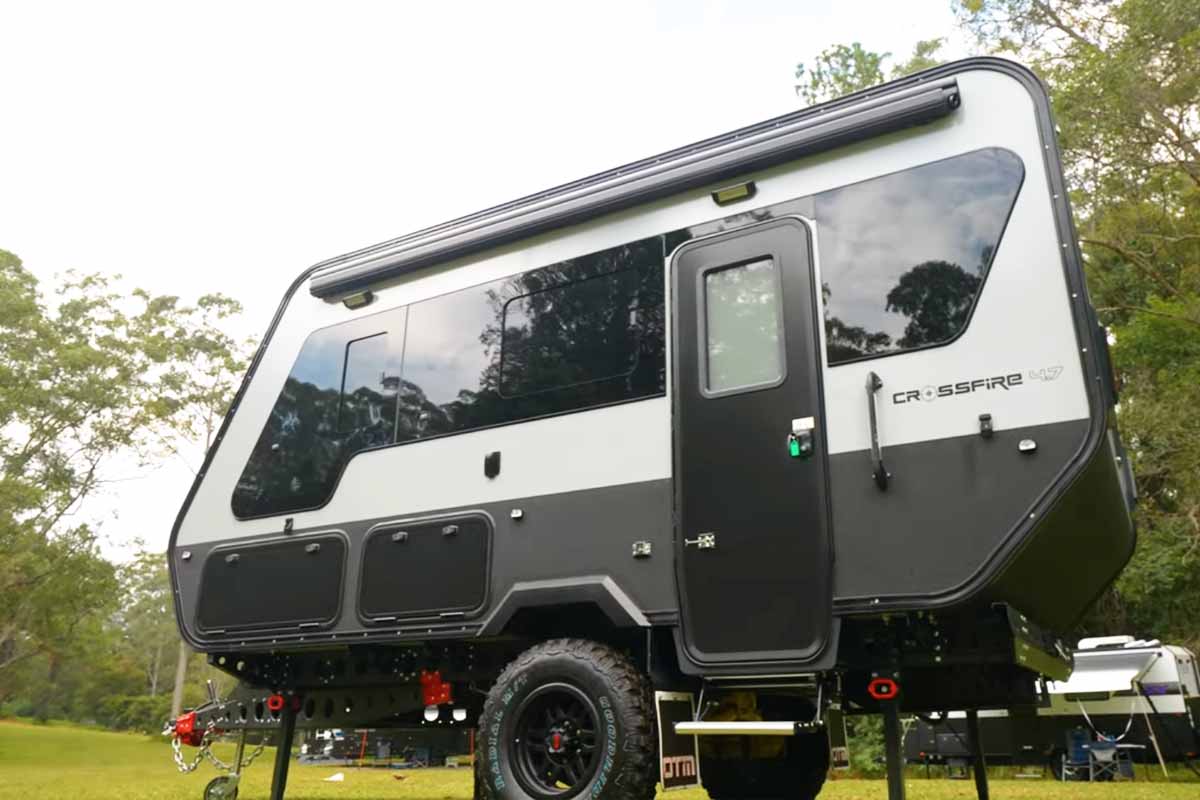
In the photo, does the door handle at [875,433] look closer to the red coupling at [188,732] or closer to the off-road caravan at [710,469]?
A: the off-road caravan at [710,469]

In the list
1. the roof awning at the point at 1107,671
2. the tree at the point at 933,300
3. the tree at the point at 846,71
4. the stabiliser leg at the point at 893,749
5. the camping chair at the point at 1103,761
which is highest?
the tree at the point at 846,71

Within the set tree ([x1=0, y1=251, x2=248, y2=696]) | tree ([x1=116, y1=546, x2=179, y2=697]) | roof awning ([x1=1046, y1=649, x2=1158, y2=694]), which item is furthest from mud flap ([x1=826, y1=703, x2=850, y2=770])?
tree ([x1=116, y1=546, x2=179, y2=697])

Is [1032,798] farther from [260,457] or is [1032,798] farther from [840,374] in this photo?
[260,457]

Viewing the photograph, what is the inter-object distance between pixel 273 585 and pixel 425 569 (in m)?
1.14

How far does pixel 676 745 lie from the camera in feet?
13.8

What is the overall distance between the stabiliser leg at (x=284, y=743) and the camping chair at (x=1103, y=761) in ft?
34.9

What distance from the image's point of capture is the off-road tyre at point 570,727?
161 inches

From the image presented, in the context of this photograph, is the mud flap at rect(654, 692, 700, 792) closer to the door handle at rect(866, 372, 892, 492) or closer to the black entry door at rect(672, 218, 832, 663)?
the black entry door at rect(672, 218, 832, 663)

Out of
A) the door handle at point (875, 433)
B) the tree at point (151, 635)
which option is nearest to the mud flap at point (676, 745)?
the door handle at point (875, 433)

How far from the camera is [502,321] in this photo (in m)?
5.31

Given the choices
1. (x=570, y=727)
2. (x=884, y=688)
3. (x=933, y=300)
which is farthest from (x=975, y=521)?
(x=570, y=727)

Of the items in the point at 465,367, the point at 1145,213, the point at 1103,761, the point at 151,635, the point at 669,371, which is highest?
the point at 1145,213

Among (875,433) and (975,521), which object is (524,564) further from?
(975,521)

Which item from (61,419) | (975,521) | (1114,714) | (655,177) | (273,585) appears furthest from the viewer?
(61,419)
